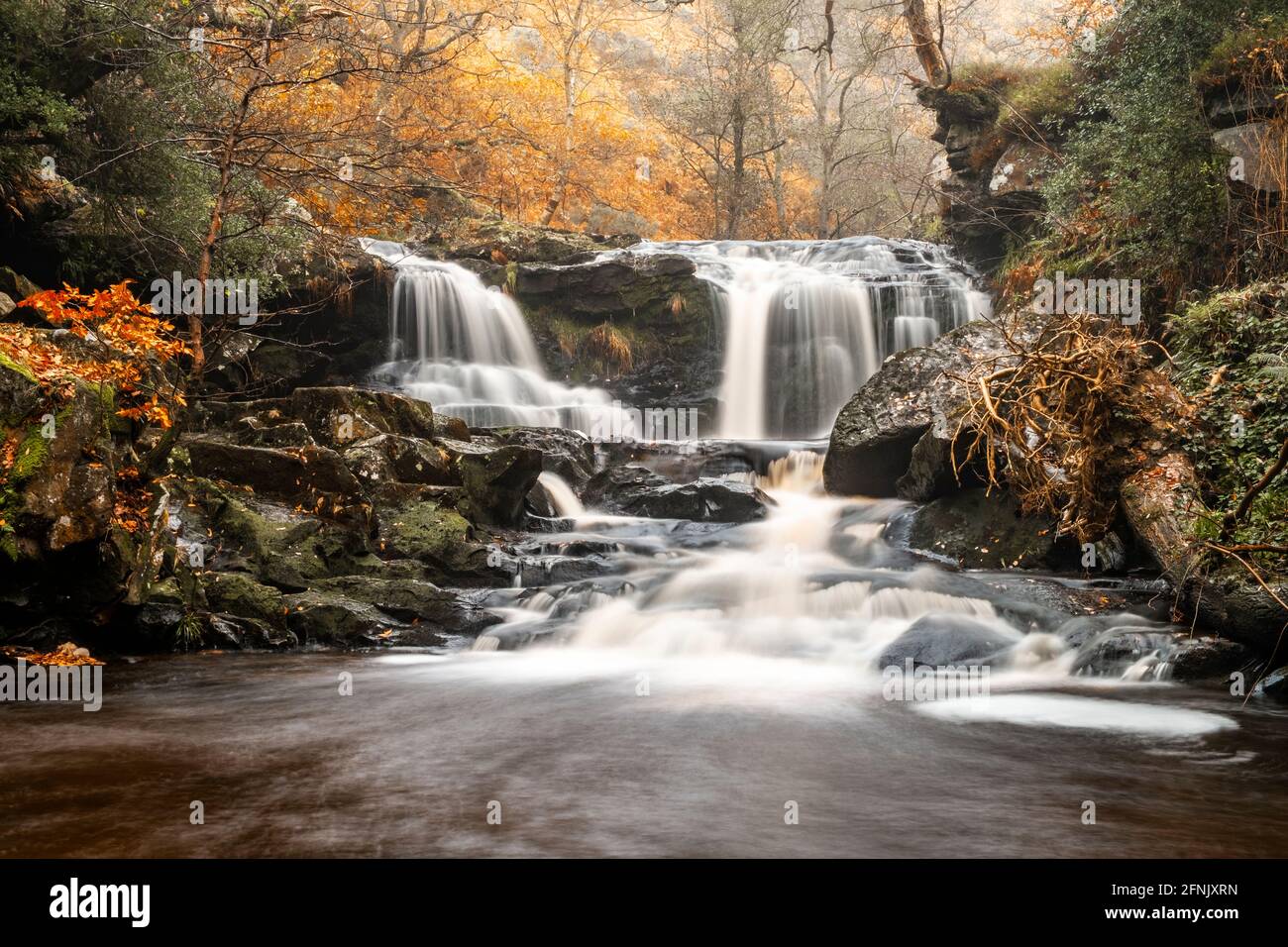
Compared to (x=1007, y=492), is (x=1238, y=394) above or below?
above

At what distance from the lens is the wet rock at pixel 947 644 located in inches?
291

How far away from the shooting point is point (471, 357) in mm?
17469

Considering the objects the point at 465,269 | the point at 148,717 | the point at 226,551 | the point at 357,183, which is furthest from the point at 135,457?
the point at 465,269

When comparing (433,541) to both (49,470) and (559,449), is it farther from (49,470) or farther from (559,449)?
(559,449)

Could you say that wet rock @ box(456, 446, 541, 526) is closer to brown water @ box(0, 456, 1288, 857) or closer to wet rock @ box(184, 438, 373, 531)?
wet rock @ box(184, 438, 373, 531)

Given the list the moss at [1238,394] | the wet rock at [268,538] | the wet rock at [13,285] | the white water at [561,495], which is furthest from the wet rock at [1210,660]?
the wet rock at [13,285]

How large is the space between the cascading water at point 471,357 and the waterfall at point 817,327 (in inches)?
120

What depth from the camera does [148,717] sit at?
5379mm

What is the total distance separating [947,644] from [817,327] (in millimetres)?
11591

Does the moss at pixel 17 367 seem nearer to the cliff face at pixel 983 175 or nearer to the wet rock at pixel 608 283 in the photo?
the wet rock at pixel 608 283

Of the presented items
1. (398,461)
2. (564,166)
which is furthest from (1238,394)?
(564,166)

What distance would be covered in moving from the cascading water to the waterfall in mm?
3052

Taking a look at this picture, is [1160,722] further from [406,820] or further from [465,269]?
[465,269]

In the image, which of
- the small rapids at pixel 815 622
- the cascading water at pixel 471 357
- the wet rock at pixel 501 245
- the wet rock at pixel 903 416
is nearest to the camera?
the small rapids at pixel 815 622
